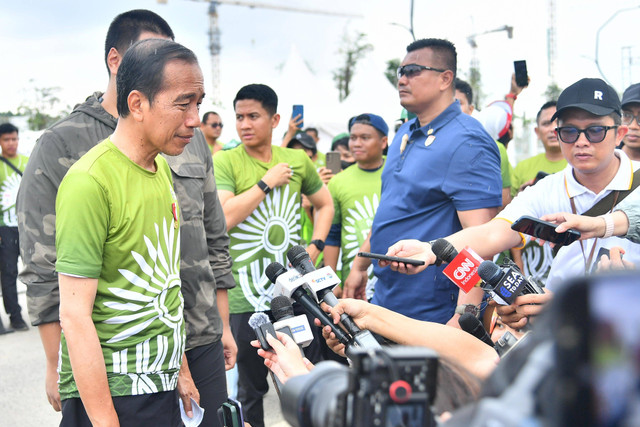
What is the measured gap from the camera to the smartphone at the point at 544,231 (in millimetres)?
2373

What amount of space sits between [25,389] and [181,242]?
12.6 ft

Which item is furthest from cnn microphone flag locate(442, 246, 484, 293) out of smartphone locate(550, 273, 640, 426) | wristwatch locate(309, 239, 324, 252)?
wristwatch locate(309, 239, 324, 252)

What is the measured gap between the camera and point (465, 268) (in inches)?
92.4

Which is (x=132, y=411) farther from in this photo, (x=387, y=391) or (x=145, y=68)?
(x=387, y=391)

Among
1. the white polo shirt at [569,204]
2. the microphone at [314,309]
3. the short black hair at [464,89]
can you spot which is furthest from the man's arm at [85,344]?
the short black hair at [464,89]

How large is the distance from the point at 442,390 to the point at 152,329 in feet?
5.07

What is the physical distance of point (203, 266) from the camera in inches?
116

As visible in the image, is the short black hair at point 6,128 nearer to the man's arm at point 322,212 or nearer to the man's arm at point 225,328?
the man's arm at point 322,212

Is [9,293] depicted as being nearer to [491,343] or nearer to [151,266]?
[151,266]

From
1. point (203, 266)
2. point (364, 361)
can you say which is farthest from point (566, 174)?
point (364, 361)

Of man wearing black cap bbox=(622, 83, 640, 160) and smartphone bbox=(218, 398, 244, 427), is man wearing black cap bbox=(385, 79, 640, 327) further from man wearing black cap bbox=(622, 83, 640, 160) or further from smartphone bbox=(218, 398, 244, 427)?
man wearing black cap bbox=(622, 83, 640, 160)

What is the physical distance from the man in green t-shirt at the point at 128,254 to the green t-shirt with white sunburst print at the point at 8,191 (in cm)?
625

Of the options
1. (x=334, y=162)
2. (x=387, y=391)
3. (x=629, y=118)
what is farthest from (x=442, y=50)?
(x=387, y=391)

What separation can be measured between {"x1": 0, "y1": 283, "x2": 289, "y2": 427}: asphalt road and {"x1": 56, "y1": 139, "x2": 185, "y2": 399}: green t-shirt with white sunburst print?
264cm
